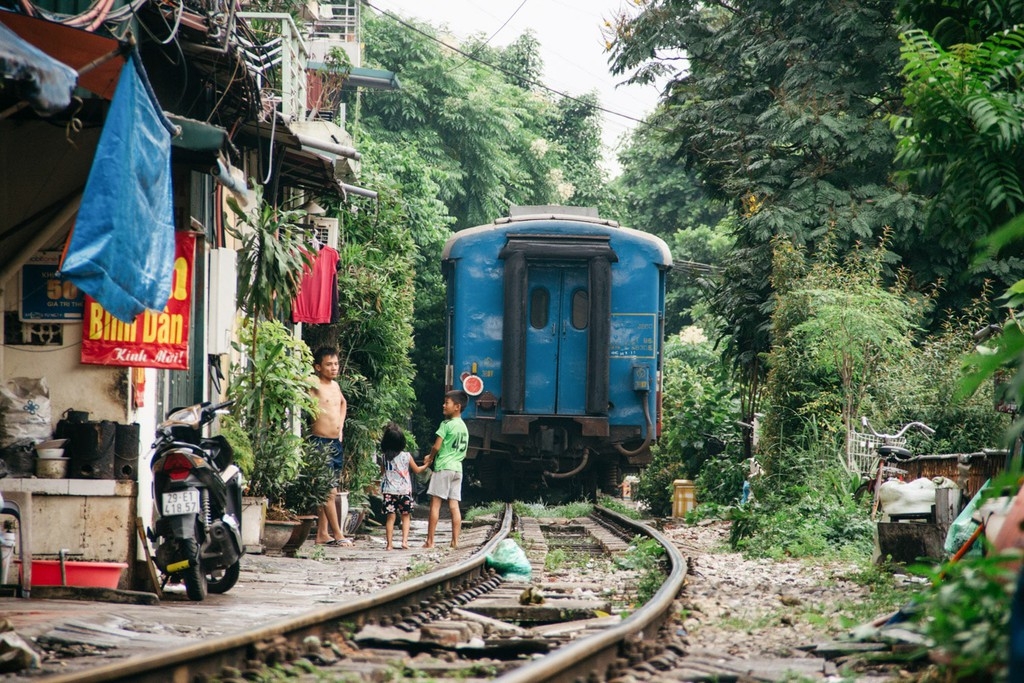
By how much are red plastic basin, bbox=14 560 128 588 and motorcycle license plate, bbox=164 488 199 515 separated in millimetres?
450

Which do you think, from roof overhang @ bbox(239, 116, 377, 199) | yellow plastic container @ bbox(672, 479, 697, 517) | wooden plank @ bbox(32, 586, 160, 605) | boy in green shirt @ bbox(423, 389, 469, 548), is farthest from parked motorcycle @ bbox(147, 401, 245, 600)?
yellow plastic container @ bbox(672, 479, 697, 517)

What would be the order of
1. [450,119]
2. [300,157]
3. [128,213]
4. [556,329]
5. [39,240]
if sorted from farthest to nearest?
1. [450,119]
2. [556,329]
3. [300,157]
4. [39,240]
5. [128,213]

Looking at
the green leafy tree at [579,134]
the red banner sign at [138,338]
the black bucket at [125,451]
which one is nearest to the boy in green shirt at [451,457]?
the red banner sign at [138,338]

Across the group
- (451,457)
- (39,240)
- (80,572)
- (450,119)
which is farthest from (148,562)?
(450,119)

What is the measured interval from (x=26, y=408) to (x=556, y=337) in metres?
8.70

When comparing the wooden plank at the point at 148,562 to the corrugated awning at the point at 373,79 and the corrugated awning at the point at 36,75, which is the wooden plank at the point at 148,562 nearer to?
the corrugated awning at the point at 36,75

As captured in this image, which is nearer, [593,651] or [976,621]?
[976,621]

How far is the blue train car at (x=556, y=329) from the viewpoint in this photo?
48.8 ft

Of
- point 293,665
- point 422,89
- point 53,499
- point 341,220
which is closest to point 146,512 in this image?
point 53,499

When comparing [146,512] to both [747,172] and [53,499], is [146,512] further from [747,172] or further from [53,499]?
[747,172]

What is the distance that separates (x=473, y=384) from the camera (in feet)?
49.5

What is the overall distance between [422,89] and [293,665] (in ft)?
92.1

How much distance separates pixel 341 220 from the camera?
58.9ft

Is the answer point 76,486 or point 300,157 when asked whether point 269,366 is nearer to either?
point 300,157
